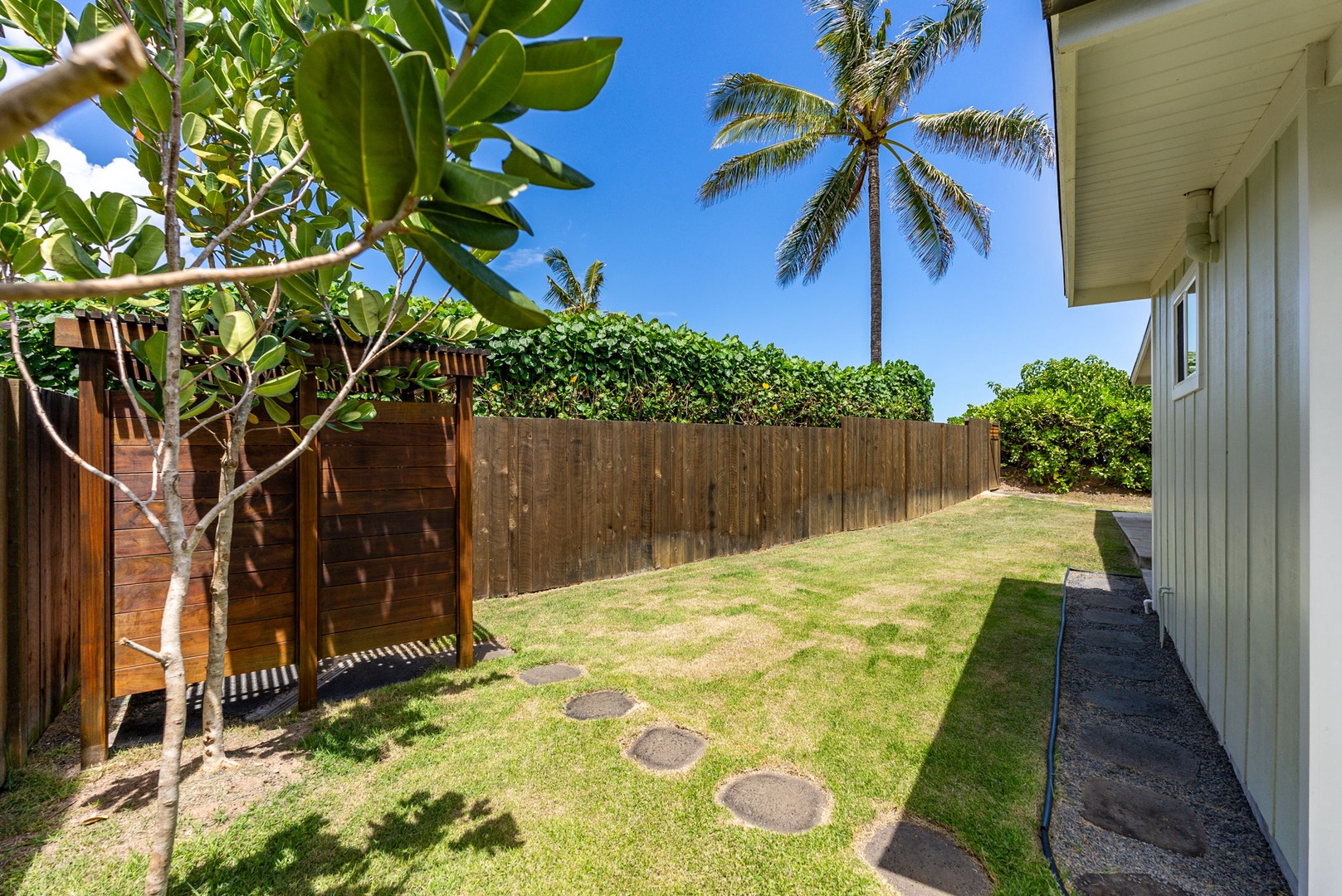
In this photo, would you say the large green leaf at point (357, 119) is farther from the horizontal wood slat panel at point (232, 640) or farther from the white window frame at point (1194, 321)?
the white window frame at point (1194, 321)

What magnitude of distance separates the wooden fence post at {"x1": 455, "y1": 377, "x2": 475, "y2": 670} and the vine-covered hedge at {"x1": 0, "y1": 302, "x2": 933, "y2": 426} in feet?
1.94

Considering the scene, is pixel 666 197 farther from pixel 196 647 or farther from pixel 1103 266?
pixel 196 647

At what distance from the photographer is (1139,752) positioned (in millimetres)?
2508

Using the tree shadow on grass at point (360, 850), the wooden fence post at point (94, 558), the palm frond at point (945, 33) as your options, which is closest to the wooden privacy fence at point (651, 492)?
the wooden fence post at point (94, 558)

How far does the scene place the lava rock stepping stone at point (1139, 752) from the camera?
237 cm

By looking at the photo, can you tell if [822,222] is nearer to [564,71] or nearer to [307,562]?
[307,562]

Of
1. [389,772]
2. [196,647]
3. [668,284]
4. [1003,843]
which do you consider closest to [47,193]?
[196,647]

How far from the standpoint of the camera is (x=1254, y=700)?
2.14 meters

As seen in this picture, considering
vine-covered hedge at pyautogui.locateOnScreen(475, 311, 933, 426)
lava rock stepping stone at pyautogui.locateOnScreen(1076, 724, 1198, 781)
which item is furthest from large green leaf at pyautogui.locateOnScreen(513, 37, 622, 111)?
vine-covered hedge at pyautogui.locateOnScreen(475, 311, 933, 426)

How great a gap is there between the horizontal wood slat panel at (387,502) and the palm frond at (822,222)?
10.8 meters

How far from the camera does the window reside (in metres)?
3.32

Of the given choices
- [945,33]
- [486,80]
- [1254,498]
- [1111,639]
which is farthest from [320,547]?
[945,33]

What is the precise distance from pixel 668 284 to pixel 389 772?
17736mm

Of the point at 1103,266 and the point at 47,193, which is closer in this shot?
the point at 47,193
